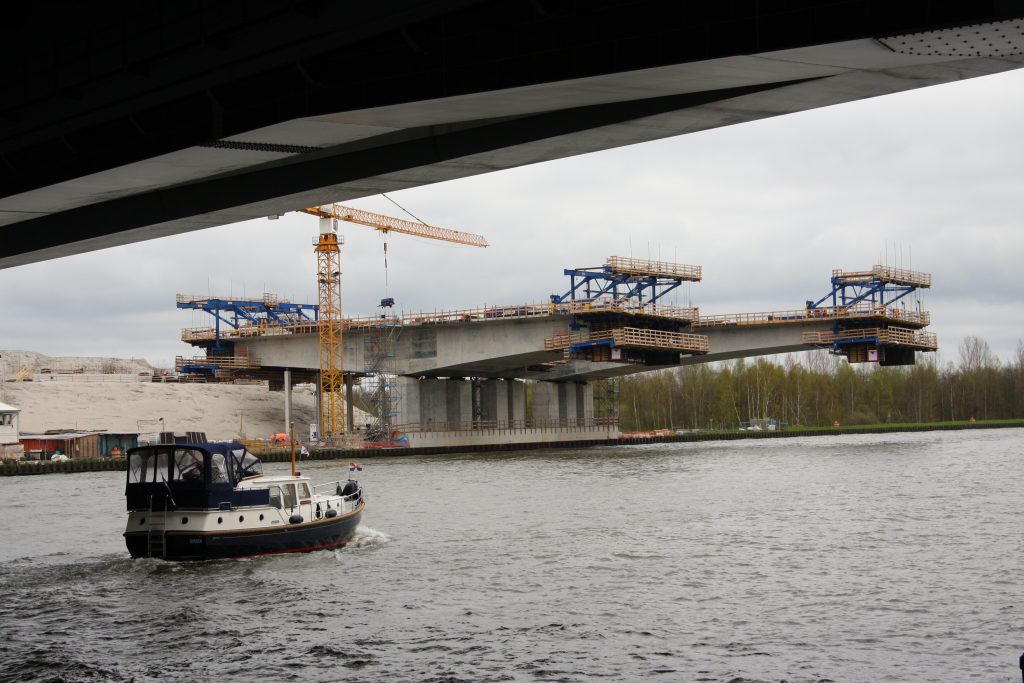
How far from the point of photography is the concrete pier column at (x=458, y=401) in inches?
4811

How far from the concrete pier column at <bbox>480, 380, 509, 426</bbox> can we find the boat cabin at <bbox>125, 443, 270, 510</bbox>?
→ 3513 inches

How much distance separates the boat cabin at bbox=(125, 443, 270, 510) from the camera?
3822cm

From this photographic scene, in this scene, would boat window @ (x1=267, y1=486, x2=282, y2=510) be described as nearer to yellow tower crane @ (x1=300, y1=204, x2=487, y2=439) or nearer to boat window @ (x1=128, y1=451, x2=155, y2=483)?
boat window @ (x1=128, y1=451, x2=155, y2=483)

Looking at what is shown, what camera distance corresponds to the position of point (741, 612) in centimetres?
2748

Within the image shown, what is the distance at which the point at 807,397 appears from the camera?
17875 cm

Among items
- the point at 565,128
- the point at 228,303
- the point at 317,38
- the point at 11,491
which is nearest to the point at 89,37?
the point at 317,38

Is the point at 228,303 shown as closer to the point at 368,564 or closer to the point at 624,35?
the point at 368,564

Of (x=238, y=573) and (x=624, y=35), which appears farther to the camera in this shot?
Answer: (x=238, y=573)

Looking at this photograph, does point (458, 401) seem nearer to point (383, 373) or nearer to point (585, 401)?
point (383, 373)

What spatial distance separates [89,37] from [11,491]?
57.7 m

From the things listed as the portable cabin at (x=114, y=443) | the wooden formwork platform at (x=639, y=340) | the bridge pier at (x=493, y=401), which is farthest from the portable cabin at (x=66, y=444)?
the wooden formwork platform at (x=639, y=340)

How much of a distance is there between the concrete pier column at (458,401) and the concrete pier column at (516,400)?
38.0ft

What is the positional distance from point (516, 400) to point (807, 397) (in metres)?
61.8

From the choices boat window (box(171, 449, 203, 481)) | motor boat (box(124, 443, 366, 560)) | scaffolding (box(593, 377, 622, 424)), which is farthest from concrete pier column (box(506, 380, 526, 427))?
boat window (box(171, 449, 203, 481))
